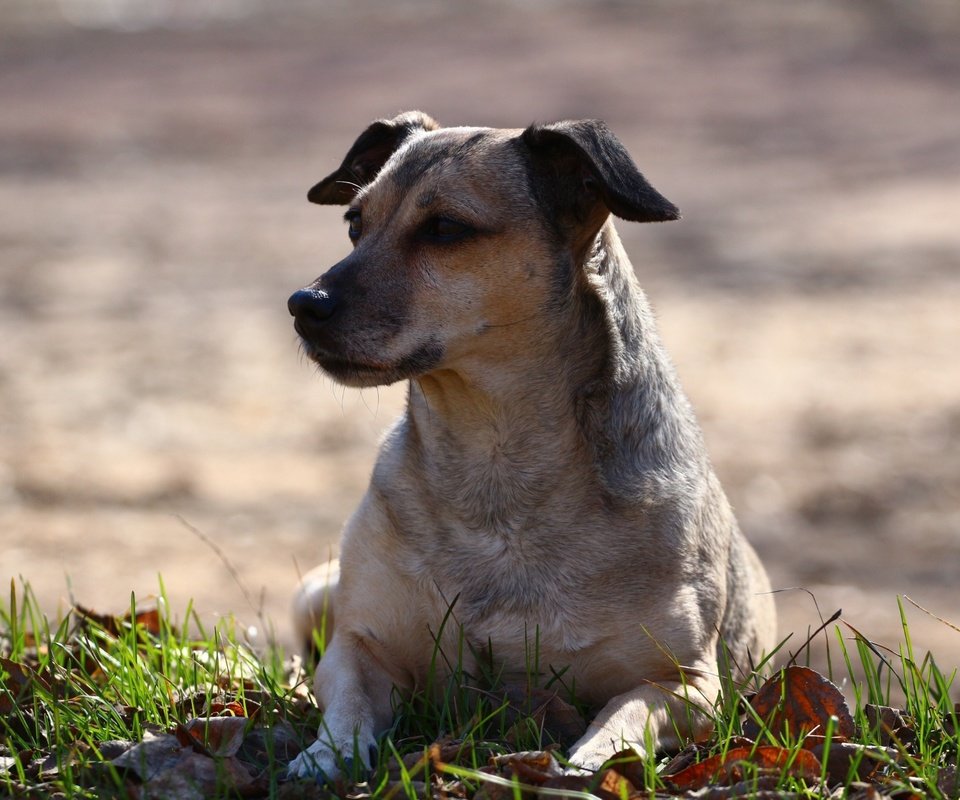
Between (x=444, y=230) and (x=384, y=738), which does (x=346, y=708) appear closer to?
(x=384, y=738)

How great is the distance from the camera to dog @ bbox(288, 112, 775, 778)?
3930 mm

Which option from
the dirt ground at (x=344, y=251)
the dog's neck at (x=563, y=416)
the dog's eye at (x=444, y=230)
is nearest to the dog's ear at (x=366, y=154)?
the dog's eye at (x=444, y=230)

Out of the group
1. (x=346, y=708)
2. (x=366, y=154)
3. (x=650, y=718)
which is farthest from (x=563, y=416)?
(x=366, y=154)

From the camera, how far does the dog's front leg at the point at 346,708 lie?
347 cm

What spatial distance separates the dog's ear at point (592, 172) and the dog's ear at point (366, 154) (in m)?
0.76

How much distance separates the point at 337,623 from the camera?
13.9 ft

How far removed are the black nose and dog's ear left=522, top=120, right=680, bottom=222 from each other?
0.80 metres

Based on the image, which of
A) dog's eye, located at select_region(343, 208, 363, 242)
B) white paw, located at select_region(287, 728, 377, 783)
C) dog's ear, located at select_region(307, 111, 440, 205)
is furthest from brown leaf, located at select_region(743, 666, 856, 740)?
dog's ear, located at select_region(307, 111, 440, 205)

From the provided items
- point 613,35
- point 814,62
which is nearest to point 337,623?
point 814,62

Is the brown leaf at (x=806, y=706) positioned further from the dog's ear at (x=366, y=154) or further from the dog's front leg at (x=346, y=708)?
the dog's ear at (x=366, y=154)

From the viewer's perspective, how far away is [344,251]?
45.0 ft

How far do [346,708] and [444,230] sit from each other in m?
1.43

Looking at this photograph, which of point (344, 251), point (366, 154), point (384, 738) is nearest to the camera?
point (384, 738)

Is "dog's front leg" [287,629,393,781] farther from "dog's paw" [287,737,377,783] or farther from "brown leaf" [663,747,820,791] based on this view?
"brown leaf" [663,747,820,791]
